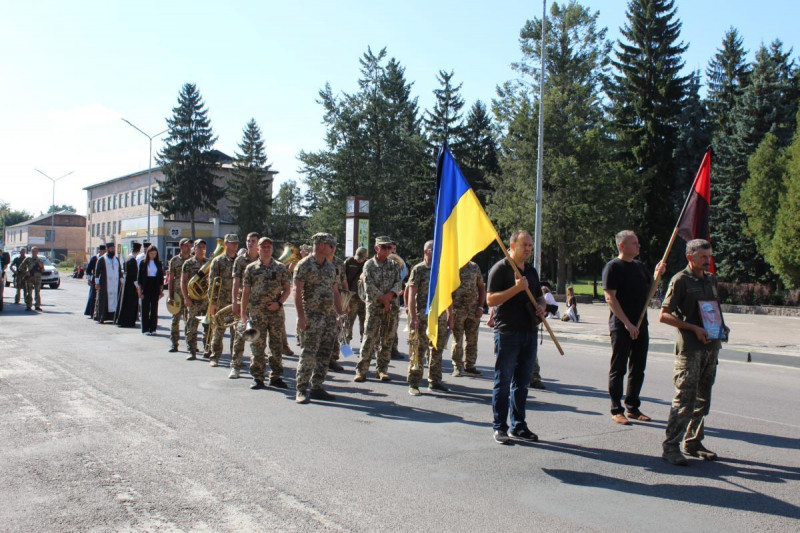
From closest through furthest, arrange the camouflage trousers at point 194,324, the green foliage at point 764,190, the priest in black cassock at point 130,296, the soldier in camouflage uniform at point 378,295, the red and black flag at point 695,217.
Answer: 1. the red and black flag at point 695,217
2. the soldier in camouflage uniform at point 378,295
3. the camouflage trousers at point 194,324
4. the priest in black cassock at point 130,296
5. the green foliage at point 764,190

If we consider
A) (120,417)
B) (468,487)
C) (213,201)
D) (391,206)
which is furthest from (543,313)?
(213,201)

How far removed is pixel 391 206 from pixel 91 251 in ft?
197

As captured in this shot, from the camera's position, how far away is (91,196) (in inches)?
3856

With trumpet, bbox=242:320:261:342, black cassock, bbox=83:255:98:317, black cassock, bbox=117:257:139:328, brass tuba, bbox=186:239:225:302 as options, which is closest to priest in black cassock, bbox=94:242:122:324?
black cassock, bbox=83:255:98:317

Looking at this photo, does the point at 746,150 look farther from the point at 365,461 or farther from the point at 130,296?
the point at 365,461

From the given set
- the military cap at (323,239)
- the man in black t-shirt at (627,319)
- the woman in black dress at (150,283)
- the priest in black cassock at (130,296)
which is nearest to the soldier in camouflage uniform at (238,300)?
the military cap at (323,239)

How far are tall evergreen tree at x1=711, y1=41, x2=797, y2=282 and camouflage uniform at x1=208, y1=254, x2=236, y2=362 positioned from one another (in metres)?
36.8

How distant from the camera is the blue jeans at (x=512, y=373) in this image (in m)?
6.50

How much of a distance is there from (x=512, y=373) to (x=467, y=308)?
3756 millimetres

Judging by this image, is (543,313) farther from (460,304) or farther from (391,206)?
(391,206)

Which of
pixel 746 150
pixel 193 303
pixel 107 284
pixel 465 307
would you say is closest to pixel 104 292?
pixel 107 284

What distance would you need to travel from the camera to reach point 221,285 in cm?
1126

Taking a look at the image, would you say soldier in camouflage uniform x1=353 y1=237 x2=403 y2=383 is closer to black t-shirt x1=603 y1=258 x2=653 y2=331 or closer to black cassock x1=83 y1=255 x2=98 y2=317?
black t-shirt x1=603 y1=258 x2=653 y2=331

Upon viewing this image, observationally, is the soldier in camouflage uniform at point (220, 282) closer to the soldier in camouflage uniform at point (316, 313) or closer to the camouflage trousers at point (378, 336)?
the camouflage trousers at point (378, 336)
